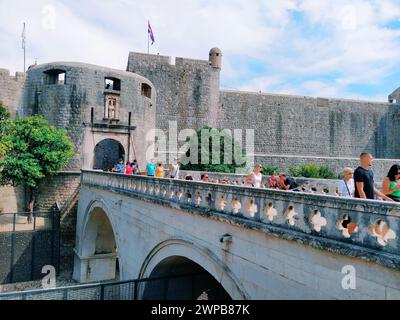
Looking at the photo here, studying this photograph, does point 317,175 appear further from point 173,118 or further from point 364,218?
point 364,218

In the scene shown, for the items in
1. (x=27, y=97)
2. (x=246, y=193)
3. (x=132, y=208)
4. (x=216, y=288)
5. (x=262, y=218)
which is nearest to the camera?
(x=262, y=218)

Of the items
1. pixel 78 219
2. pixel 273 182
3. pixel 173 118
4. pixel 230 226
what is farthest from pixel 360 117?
pixel 230 226

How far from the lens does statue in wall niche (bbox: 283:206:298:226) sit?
4.91 metres

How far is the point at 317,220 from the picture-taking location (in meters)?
4.55

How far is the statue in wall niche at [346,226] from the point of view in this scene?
407cm

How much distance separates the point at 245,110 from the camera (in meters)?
31.9

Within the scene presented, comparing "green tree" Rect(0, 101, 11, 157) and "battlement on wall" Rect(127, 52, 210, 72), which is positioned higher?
"battlement on wall" Rect(127, 52, 210, 72)

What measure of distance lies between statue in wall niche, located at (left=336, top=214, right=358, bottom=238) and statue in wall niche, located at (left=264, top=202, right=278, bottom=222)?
1119 mm

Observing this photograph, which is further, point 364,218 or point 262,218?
point 262,218

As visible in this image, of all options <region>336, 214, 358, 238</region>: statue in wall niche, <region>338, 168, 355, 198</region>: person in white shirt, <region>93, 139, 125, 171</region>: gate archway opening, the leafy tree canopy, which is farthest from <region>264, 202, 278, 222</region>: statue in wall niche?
<region>93, 139, 125, 171</region>: gate archway opening

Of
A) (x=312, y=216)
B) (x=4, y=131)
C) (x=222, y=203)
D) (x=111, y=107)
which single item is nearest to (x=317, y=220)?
(x=312, y=216)

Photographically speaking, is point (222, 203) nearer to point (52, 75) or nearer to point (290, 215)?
point (290, 215)

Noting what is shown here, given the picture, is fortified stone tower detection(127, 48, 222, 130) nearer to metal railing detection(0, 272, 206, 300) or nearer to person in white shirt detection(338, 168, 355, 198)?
metal railing detection(0, 272, 206, 300)

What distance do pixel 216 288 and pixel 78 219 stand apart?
11.8 m
